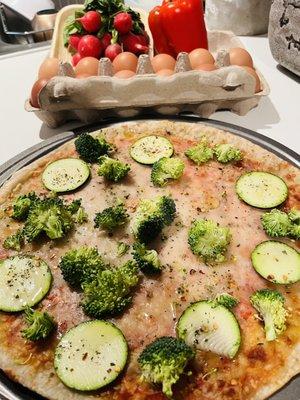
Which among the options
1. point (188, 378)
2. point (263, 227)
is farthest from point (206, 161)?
point (188, 378)

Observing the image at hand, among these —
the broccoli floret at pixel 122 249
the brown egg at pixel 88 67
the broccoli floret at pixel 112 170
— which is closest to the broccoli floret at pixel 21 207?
the broccoli floret at pixel 112 170

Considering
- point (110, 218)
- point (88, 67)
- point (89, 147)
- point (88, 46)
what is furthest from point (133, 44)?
point (110, 218)

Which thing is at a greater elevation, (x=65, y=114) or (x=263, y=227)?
(x=65, y=114)

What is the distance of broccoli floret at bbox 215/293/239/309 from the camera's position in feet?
6.38

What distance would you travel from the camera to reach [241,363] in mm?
1794

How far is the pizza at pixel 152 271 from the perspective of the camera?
1747mm

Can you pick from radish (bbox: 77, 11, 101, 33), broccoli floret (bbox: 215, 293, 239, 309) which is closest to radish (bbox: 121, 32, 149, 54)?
radish (bbox: 77, 11, 101, 33)

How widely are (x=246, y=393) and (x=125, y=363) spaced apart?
521 millimetres

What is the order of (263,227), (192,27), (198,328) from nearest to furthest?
(198,328) < (263,227) < (192,27)

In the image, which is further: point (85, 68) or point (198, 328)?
point (85, 68)

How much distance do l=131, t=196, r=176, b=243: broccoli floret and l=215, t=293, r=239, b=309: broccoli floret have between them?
0.52m

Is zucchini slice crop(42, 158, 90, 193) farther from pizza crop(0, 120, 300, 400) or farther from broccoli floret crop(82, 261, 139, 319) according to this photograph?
broccoli floret crop(82, 261, 139, 319)

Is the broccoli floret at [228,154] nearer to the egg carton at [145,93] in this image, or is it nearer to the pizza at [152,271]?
the pizza at [152,271]

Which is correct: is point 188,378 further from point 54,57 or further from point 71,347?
point 54,57
